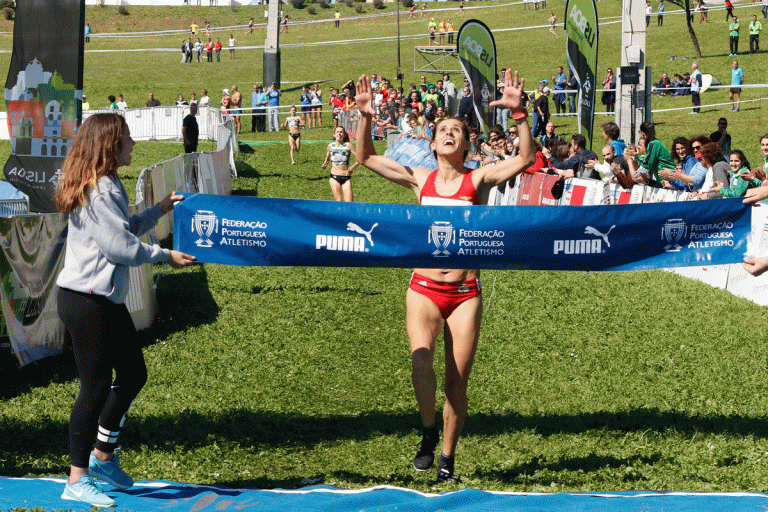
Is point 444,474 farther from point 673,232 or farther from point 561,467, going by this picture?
point 673,232

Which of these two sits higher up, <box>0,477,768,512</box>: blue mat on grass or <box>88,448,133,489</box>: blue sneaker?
<box>88,448,133,489</box>: blue sneaker

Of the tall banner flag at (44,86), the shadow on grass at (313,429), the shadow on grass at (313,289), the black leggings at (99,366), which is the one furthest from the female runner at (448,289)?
the shadow on grass at (313,289)

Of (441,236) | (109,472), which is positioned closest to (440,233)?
(441,236)

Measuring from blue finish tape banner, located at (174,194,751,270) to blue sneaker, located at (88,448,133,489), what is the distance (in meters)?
1.46

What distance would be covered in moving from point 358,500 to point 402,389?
8.57ft

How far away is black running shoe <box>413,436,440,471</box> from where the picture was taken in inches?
219

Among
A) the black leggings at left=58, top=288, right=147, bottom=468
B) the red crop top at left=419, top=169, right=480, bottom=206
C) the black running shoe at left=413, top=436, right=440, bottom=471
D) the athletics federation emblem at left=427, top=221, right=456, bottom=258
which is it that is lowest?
the black running shoe at left=413, top=436, right=440, bottom=471

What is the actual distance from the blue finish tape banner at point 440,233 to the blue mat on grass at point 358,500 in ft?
4.89

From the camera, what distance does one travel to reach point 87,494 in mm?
4684

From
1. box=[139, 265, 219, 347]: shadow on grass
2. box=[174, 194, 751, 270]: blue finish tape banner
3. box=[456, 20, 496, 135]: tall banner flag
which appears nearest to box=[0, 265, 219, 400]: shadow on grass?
box=[139, 265, 219, 347]: shadow on grass

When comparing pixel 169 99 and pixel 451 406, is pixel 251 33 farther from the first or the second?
pixel 451 406

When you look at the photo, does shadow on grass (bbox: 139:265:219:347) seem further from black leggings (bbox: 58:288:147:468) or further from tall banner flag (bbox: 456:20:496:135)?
tall banner flag (bbox: 456:20:496:135)

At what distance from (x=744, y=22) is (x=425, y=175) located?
5598 cm

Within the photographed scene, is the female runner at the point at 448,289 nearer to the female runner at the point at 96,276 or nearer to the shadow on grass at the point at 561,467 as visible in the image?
the shadow on grass at the point at 561,467
